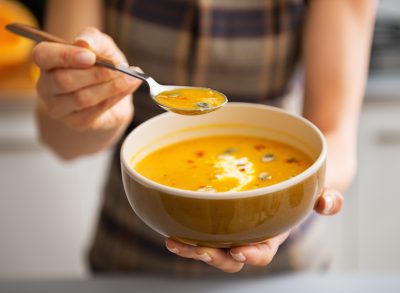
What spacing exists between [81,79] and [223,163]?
0.56 feet

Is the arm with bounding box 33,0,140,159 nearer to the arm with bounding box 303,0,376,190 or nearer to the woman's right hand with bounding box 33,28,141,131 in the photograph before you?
the woman's right hand with bounding box 33,28,141,131

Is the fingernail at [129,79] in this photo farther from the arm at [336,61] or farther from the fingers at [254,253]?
the arm at [336,61]

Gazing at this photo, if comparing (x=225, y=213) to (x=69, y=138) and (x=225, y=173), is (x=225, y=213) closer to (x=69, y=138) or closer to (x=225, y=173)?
(x=225, y=173)

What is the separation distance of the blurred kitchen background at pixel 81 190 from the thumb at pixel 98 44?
36.9 inches

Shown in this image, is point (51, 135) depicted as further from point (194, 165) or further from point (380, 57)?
point (380, 57)

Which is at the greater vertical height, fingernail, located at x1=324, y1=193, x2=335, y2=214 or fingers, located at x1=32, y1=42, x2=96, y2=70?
fingers, located at x1=32, y1=42, x2=96, y2=70

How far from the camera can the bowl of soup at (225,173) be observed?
529mm

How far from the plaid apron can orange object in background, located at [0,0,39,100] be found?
548 mm

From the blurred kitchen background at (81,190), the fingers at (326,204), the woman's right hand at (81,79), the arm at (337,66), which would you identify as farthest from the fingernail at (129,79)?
the blurred kitchen background at (81,190)

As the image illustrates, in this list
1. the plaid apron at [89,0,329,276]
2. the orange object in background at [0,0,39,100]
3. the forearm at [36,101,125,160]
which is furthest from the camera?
the orange object in background at [0,0,39,100]

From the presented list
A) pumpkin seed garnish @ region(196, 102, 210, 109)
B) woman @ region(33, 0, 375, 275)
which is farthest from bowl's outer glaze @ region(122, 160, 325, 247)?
woman @ region(33, 0, 375, 275)

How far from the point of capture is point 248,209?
0.52m

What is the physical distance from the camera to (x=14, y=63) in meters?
1.66

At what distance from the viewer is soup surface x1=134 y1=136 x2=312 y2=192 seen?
597 mm
